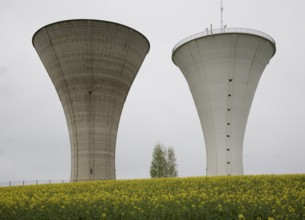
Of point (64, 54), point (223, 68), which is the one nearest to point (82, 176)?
point (64, 54)

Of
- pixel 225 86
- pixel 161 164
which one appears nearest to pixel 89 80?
pixel 225 86

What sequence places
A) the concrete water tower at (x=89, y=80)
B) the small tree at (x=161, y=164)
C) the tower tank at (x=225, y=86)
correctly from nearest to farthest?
the tower tank at (x=225, y=86) < the concrete water tower at (x=89, y=80) < the small tree at (x=161, y=164)

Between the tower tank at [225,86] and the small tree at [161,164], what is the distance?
22.2m

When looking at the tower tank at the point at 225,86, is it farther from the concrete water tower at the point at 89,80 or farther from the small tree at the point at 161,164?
the small tree at the point at 161,164

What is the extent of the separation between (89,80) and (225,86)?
37.0 ft

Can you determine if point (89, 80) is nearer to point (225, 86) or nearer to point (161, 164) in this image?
point (225, 86)

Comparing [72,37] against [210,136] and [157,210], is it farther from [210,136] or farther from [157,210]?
[157,210]

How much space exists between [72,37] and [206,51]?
36.8 ft

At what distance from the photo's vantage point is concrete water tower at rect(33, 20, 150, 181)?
30375mm

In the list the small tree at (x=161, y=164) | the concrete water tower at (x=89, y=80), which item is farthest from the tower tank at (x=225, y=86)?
the small tree at (x=161, y=164)

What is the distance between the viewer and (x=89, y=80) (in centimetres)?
3067

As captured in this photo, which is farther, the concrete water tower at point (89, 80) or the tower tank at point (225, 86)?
the concrete water tower at point (89, 80)

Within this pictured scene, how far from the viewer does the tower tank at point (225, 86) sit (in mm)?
29500

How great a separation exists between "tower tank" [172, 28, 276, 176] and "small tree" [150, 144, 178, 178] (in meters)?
22.2
